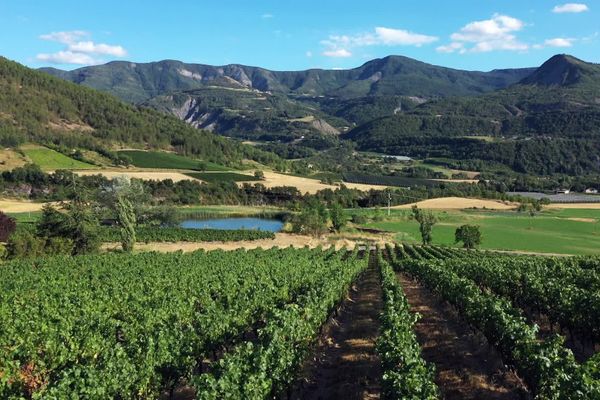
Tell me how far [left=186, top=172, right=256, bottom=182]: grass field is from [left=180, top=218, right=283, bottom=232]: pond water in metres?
39.7

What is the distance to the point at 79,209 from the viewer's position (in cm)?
6272

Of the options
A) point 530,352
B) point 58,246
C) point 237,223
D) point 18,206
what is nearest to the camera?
point 530,352

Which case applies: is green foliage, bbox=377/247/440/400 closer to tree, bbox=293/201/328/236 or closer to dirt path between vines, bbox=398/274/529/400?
dirt path between vines, bbox=398/274/529/400

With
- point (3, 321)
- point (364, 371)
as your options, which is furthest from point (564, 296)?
point (3, 321)

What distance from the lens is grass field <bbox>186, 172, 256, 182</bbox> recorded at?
536 feet

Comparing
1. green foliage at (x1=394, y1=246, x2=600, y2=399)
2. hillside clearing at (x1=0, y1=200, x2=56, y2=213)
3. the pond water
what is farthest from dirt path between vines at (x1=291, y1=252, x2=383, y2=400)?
hillside clearing at (x1=0, y1=200, x2=56, y2=213)

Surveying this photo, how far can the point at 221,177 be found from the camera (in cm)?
16800

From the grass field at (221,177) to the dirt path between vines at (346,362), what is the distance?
441ft

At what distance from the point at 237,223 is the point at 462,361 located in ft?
331

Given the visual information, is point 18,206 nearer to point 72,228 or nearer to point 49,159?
point 49,159

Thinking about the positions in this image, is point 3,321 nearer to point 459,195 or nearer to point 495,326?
point 495,326

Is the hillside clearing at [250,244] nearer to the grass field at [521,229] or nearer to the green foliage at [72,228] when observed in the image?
the green foliage at [72,228]

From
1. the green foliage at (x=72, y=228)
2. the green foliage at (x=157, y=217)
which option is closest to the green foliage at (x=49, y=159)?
the green foliage at (x=157, y=217)

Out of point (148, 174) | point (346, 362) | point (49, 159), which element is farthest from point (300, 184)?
point (346, 362)
